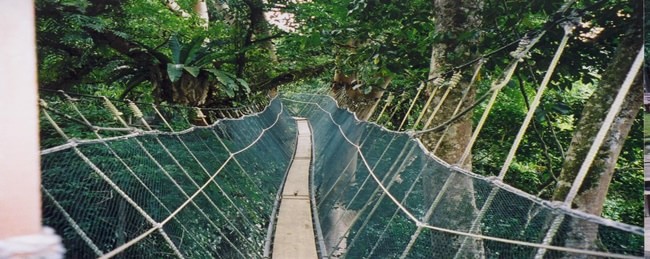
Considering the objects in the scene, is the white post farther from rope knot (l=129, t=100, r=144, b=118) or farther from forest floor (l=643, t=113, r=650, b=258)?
forest floor (l=643, t=113, r=650, b=258)

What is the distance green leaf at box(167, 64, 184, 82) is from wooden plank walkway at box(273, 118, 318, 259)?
114 cm

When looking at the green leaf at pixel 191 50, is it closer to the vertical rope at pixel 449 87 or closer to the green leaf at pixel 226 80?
the green leaf at pixel 226 80

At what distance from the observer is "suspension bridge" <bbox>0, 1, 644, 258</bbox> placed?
1483 millimetres

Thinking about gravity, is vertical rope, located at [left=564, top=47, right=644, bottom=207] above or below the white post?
above

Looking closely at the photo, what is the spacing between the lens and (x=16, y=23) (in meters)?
1.58

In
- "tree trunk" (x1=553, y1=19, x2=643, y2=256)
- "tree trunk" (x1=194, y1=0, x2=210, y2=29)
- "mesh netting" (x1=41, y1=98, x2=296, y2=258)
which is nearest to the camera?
"mesh netting" (x1=41, y1=98, x2=296, y2=258)

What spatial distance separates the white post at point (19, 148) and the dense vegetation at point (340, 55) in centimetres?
22

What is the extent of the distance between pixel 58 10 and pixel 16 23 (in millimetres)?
474

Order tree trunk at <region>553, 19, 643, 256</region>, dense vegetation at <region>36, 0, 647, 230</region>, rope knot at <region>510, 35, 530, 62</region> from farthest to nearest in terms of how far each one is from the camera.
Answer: rope knot at <region>510, 35, 530, 62</region> → dense vegetation at <region>36, 0, 647, 230</region> → tree trunk at <region>553, 19, 643, 256</region>

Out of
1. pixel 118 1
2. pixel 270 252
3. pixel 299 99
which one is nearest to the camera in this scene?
pixel 118 1

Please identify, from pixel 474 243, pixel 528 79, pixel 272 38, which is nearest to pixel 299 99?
pixel 272 38

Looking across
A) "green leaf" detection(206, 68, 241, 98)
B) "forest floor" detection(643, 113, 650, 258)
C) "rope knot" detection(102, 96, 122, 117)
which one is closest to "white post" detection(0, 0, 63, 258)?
"rope knot" detection(102, 96, 122, 117)

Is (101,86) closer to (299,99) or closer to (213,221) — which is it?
(213,221)

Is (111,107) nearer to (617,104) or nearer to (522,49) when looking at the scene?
(522,49)
